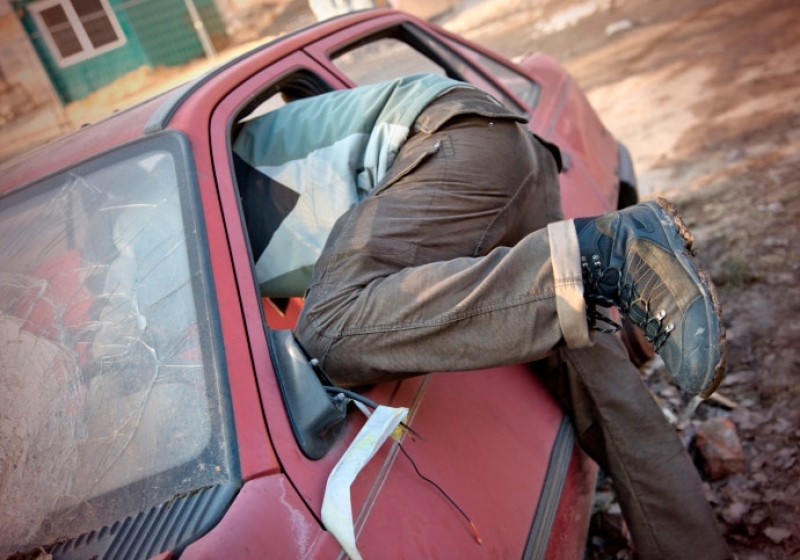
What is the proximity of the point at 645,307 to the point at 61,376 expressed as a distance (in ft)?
3.92

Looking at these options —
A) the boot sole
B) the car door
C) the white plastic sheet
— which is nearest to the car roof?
the car door

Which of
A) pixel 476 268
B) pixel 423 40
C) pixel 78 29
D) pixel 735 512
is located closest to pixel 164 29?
pixel 78 29

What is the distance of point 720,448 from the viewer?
2.14 meters

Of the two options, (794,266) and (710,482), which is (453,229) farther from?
(794,266)

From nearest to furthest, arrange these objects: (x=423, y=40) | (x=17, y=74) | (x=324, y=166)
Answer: (x=324, y=166)
(x=423, y=40)
(x=17, y=74)

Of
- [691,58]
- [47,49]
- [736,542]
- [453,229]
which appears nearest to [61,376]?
[453,229]

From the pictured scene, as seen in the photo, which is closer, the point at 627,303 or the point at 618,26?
the point at 627,303

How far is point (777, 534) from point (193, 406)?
168cm

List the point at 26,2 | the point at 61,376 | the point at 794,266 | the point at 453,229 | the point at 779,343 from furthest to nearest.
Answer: the point at 26,2 < the point at 794,266 < the point at 779,343 < the point at 453,229 < the point at 61,376

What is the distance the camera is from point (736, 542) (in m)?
1.91

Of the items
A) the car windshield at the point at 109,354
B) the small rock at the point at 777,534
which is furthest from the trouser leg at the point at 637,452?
the car windshield at the point at 109,354

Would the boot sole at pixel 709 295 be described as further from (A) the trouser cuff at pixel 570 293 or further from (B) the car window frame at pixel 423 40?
(B) the car window frame at pixel 423 40

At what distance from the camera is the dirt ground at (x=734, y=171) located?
2078 millimetres

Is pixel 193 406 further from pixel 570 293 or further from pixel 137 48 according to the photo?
pixel 137 48
